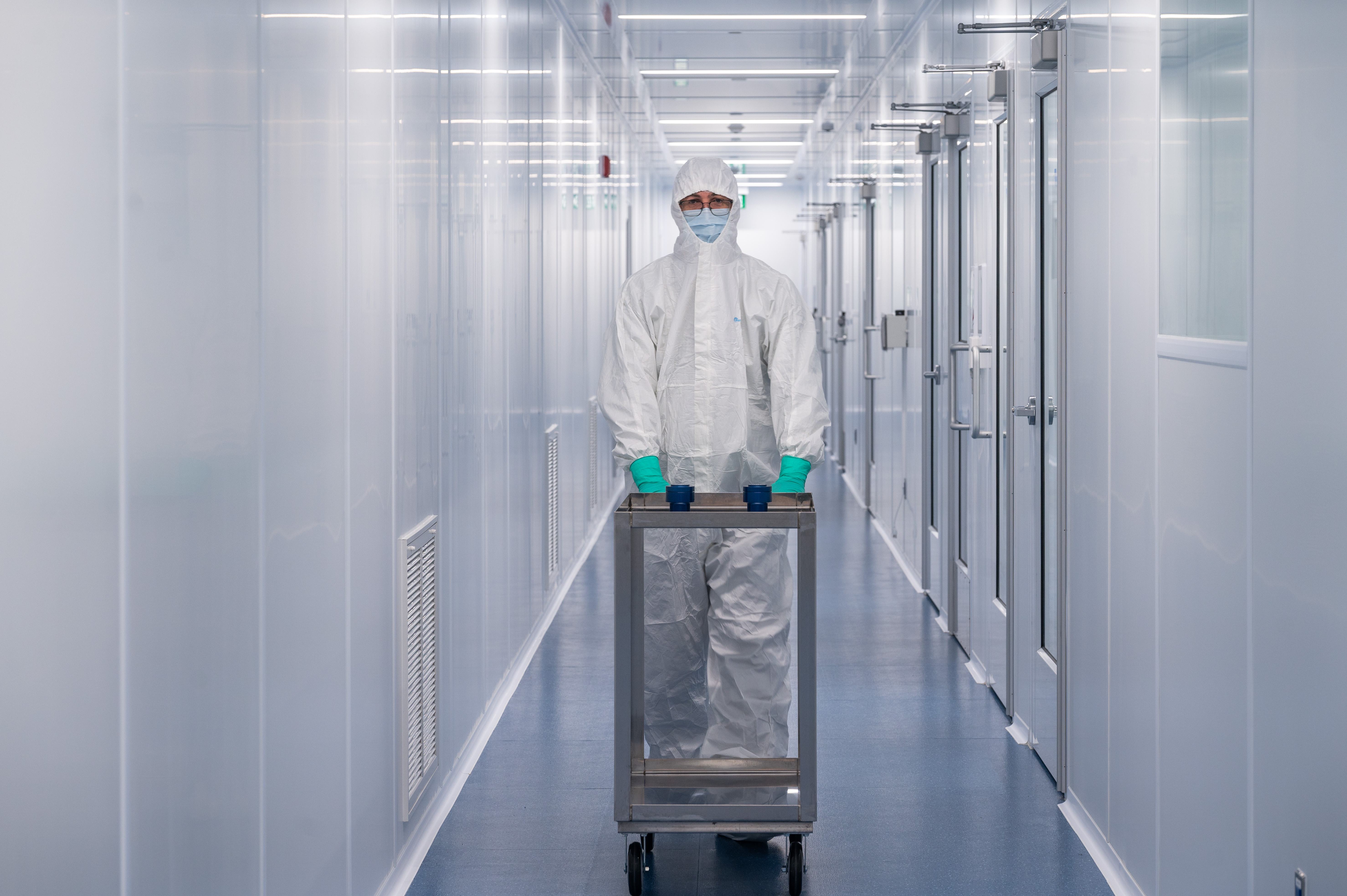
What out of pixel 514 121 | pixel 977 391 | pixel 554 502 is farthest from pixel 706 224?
pixel 554 502

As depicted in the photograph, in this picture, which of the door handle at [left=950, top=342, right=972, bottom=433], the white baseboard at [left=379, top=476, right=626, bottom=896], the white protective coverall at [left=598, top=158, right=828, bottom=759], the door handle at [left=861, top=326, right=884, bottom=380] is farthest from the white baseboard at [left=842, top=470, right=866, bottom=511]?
the white protective coverall at [left=598, top=158, right=828, bottom=759]

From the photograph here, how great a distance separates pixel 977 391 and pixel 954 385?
2.26 ft

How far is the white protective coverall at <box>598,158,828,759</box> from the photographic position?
2.92 metres

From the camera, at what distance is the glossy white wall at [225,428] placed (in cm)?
119

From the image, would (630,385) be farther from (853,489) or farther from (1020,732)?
(853,489)

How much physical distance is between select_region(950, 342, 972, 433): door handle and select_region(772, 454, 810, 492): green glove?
1.57 metres

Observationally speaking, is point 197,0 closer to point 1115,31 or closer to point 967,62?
point 1115,31

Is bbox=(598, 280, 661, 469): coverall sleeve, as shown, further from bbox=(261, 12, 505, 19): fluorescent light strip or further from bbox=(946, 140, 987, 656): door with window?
bbox=(946, 140, 987, 656): door with window

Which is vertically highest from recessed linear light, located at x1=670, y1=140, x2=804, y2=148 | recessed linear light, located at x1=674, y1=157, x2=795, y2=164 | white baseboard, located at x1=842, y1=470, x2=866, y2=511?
recessed linear light, located at x1=674, y1=157, x2=795, y2=164

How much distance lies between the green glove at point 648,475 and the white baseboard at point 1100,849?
4.34 ft

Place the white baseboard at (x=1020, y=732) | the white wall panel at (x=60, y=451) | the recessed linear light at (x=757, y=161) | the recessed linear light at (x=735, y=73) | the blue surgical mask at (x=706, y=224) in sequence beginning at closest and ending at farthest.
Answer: the white wall panel at (x=60, y=451), the blue surgical mask at (x=706, y=224), the white baseboard at (x=1020, y=732), the recessed linear light at (x=735, y=73), the recessed linear light at (x=757, y=161)

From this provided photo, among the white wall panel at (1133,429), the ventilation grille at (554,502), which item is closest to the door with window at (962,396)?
the white wall panel at (1133,429)

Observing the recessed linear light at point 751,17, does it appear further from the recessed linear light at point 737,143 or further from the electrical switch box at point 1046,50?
the recessed linear light at point 737,143

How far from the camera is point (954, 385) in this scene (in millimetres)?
4543
